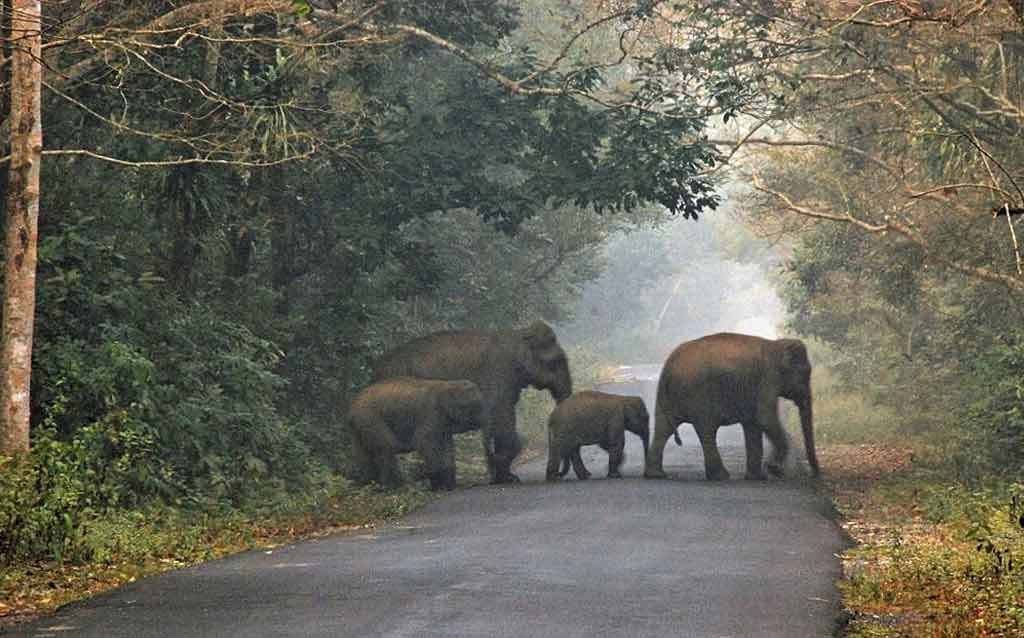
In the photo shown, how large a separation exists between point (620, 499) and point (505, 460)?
4.72m

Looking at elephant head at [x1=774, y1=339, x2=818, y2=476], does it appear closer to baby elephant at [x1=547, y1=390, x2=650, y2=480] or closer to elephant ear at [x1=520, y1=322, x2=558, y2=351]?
baby elephant at [x1=547, y1=390, x2=650, y2=480]

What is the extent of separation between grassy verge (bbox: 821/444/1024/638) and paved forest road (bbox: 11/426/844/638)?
30 centimetres

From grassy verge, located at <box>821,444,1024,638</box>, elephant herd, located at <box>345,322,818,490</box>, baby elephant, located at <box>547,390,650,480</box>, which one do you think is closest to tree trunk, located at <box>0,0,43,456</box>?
grassy verge, located at <box>821,444,1024,638</box>

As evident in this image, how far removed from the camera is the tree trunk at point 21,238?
13570mm

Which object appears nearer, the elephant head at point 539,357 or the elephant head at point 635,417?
the elephant head at point 635,417

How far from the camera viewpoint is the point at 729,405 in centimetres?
2300

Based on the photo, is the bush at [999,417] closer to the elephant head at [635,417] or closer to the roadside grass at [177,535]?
the elephant head at [635,417]

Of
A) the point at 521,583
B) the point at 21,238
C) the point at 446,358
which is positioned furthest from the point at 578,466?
the point at 521,583

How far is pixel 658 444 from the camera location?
2273 cm

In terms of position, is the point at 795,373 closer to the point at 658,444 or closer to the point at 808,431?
the point at 808,431

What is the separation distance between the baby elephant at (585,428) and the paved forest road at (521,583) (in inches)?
225

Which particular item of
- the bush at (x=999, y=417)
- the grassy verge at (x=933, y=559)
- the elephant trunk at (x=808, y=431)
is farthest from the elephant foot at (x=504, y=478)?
the bush at (x=999, y=417)

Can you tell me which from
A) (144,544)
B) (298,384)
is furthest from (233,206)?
(144,544)

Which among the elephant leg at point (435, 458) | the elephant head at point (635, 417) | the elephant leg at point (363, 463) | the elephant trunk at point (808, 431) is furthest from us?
the elephant head at point (635, 417)
